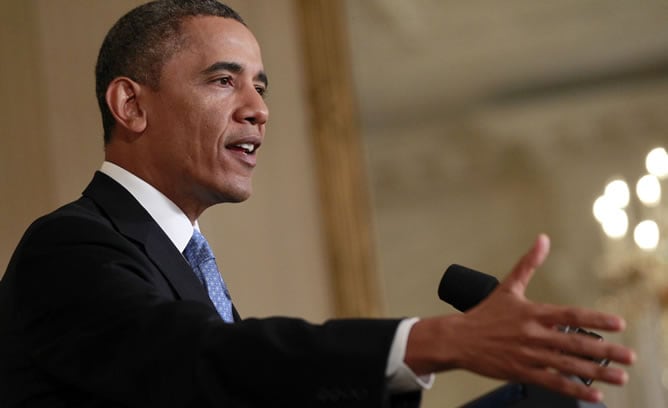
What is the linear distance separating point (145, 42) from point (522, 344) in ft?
4.67

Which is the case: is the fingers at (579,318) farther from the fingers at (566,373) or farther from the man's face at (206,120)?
the man's face at (206,120)

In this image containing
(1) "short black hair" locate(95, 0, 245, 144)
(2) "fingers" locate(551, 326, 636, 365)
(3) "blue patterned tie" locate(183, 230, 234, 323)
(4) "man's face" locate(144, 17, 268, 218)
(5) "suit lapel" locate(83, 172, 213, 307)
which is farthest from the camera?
(1) "short black hair" locate(95, 0, 245, 144)

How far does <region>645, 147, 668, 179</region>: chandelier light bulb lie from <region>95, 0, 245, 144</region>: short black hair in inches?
173

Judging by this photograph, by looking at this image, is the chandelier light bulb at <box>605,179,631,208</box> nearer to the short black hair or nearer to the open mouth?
the short black hair

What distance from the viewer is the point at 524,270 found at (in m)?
1.37

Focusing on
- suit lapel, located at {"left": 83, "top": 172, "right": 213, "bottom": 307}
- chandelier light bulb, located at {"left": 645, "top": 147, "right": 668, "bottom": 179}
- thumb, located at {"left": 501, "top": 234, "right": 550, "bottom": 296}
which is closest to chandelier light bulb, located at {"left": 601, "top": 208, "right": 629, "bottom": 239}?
A: chandelier light bulb, located at {"left": 645, "top": 147, "right": 668, "bottom": 179}

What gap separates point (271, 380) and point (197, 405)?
0.12 metres

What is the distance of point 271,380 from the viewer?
4.56 ft

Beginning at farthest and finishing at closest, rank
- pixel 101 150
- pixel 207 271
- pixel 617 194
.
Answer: pixel 617 194 → pixel 101 150 → pixel 207 271

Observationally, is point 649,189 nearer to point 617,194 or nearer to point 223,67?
point 617,194

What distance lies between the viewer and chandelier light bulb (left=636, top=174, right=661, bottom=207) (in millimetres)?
6324

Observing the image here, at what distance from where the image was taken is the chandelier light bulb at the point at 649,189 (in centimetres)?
632

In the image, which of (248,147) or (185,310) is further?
(248,147)

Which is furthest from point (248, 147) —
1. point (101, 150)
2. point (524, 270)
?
point (101, 150)
